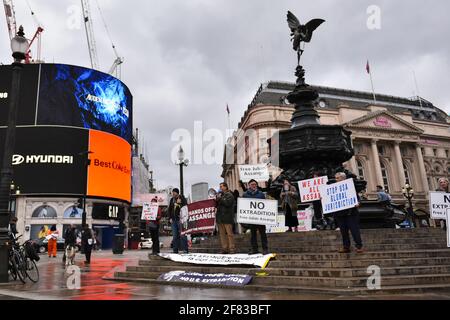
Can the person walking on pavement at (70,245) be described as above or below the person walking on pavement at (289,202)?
below

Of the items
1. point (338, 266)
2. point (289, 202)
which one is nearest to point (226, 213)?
point (289, 202)

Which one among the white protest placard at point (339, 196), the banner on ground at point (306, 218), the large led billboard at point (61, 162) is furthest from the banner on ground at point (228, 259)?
the large led billboard at point (61, 162)

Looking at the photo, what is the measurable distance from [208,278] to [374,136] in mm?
60896

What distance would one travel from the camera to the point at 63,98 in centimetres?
4866

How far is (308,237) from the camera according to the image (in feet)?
32.6

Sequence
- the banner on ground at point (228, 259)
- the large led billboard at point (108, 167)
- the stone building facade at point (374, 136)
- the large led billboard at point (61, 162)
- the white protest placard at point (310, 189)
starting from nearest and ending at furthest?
the banner on ground at point (228, 259)
the white protest placard at point (310, 189)
the large led billboard at point (61, 162)
the large led billboard at point (108, 167)
the stone building facade at point (374, 136)

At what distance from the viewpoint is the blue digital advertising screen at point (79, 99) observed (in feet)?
157

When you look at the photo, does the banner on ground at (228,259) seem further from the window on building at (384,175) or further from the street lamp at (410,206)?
the window on building at (384,175)

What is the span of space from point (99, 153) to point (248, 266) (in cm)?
4487

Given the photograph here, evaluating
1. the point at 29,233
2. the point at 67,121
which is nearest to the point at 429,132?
the point at 67,121

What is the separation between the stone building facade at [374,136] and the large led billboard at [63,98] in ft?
74.5

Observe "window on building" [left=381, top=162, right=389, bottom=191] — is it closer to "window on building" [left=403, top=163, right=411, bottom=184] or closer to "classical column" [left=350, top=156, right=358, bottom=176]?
"window on building" [left=403, top=163, right=411, bottom=184]

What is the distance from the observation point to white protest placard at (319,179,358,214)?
843cm

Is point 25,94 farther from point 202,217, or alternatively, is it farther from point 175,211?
point 175,211
